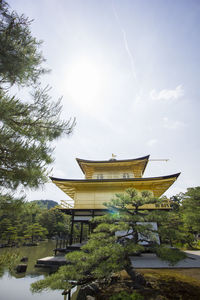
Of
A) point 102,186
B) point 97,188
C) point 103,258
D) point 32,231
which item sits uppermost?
point 102,186

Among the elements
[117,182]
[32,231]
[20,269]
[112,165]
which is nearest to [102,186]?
[117,182]

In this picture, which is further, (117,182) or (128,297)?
(117,182)

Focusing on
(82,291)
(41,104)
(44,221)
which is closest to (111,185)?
(82,291)

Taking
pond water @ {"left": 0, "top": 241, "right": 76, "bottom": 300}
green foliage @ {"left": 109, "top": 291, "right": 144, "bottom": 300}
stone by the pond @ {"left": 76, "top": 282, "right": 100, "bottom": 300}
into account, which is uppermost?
green foliage @ {"left": 109, "top": 291, "right": 144, "bottom": 300}

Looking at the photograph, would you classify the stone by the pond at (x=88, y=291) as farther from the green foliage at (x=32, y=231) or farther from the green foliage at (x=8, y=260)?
the green foliage at (x=32, y=231)

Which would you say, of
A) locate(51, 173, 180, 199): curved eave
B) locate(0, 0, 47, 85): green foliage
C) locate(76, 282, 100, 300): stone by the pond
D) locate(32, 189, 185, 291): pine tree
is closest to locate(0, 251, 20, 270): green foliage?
locate(32, 189, 185, 291): pine tree

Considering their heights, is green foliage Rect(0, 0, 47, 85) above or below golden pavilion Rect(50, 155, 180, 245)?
above

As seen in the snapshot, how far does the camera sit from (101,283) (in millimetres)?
4098

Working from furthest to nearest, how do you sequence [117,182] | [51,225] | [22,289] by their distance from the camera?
[51,225]
[117,182]
[22,289]

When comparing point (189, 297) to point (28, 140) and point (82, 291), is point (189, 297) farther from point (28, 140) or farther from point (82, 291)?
point (28, 140)

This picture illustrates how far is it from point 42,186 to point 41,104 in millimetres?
2261

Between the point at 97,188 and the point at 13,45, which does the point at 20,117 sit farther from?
the point at 97,188

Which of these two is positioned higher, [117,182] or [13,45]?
[13,45]

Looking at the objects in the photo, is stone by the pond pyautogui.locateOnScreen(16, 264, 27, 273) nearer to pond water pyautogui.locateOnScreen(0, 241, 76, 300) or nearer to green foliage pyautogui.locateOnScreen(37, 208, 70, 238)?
pond water pyautogui.locateOnScreen(0, 241, 76, 300)
